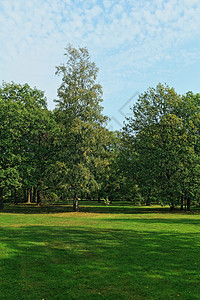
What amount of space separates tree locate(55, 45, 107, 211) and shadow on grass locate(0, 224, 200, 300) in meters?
18.7

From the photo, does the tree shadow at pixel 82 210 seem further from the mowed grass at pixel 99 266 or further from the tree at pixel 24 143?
the mowed grass at pixel 99 266

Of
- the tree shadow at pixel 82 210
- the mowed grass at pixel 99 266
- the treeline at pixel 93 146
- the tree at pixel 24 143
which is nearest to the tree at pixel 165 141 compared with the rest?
the treeline at pixel 93 146

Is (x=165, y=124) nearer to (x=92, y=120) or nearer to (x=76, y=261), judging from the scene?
(x=92, y=120)

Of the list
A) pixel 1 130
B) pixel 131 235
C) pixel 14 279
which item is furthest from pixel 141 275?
pixel 1 130

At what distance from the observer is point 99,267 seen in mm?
10414

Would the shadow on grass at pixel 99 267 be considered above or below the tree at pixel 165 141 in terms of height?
below

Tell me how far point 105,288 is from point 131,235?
30.9ft

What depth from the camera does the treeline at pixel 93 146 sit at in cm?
3650

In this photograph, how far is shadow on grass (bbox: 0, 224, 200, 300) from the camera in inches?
318

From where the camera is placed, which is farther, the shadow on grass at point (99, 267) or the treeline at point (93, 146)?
the treeline at point (93, 146)

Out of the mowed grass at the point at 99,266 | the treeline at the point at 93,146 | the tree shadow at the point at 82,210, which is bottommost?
the tree shadow at the point at 82,210

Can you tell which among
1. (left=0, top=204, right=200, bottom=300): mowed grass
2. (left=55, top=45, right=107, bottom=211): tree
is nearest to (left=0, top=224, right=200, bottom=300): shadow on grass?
(left=0, top=204, right=200, bottom=300): mowed grass

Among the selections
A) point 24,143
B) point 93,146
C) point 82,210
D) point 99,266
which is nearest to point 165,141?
point 93,146

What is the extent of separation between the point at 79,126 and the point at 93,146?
3387 mm
